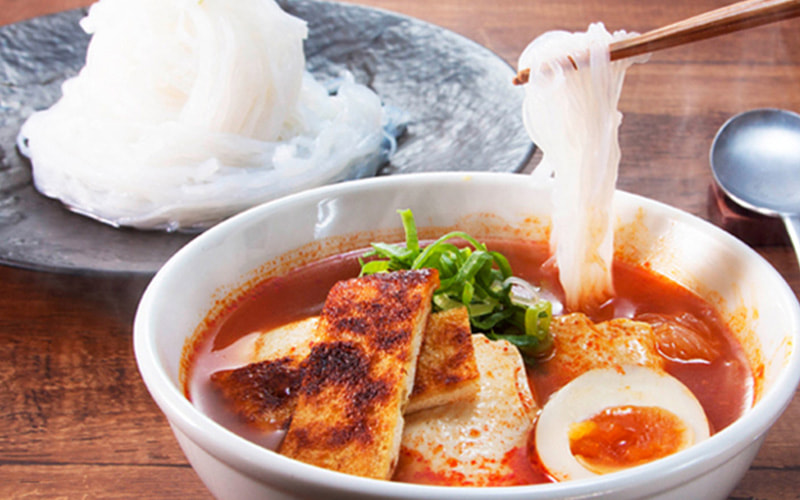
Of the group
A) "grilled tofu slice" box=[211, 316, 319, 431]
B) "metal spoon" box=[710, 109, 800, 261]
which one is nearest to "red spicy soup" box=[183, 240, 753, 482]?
"grilled tofu slice" box=[211, 316, 319, 431]

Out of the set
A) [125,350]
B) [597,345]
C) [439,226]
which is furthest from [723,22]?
[125,350]

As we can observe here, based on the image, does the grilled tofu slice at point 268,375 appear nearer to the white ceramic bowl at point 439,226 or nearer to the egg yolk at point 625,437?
the white ceramic bowl at point 439,226

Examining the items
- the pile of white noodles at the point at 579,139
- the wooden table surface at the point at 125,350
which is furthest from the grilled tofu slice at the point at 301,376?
the pile of white noodles at the point at 579,139

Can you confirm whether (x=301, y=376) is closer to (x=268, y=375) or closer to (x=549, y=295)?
(x=268, y=375)

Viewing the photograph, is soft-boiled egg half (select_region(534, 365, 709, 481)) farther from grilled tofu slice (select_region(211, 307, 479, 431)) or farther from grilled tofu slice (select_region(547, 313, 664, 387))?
grilled tofu slice (select_region(211, 307, 479, 431))

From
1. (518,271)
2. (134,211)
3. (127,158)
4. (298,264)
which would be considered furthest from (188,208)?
(518,271)

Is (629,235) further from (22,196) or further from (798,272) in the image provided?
(22,196)
